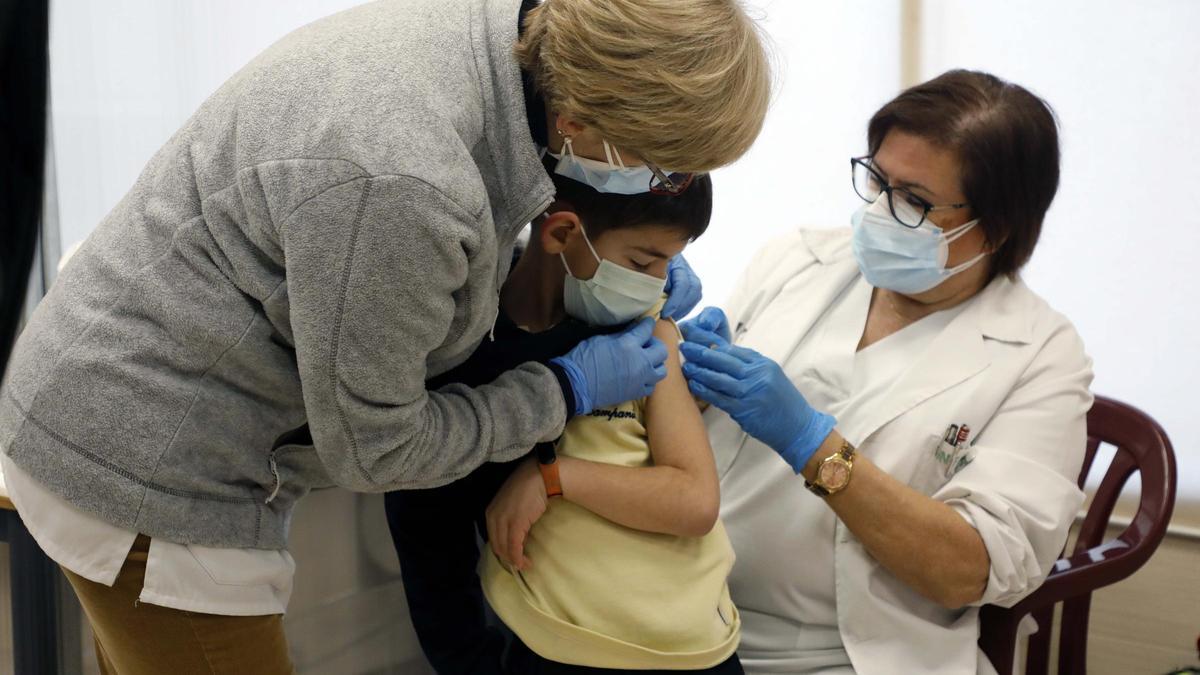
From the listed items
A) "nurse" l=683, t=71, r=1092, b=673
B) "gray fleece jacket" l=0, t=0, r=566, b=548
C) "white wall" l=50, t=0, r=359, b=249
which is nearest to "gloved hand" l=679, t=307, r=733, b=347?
"nurse" l=683, t=71, r=1092, b=673

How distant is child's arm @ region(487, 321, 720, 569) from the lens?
52.6 inches

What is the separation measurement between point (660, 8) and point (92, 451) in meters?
0.76

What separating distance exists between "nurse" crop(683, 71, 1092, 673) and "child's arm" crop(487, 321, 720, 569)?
180 millimetres

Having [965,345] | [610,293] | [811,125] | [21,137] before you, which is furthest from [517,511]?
[811,125]

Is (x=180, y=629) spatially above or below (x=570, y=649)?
above

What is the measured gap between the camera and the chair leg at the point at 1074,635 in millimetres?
2100

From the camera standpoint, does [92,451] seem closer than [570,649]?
Yes

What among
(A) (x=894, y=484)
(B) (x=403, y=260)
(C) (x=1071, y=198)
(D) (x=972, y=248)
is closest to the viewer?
(B) (x=403, y=260)

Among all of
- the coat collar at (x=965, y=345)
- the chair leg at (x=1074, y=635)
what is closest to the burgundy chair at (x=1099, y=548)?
the chair leg at (x=1074, y=635)

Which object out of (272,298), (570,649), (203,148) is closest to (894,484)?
(570,649)

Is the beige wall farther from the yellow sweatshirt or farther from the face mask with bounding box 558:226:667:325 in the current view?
the face mask with bounding box 558:226:667:325

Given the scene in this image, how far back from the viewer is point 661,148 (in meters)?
1.10

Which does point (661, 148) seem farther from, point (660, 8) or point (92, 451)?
point (92, 451)

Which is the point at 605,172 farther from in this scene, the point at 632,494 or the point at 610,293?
the point at 632,494
